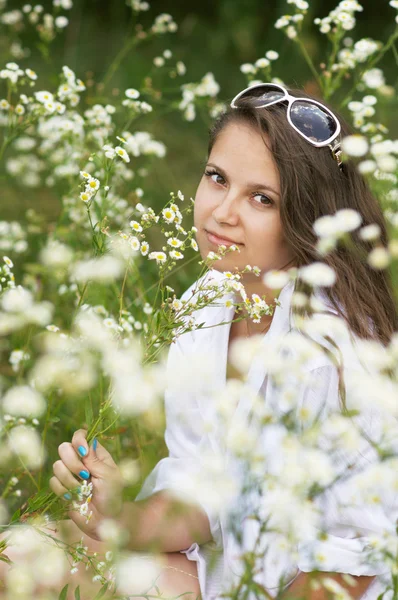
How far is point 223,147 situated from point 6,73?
0.66 meters

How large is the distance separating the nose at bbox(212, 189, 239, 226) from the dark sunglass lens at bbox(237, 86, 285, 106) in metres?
0.22

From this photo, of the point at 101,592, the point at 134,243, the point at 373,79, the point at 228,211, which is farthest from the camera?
the point at 373,79

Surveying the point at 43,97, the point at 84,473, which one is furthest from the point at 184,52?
the point at 84,473

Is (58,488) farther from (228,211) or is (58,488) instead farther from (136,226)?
(228,211)

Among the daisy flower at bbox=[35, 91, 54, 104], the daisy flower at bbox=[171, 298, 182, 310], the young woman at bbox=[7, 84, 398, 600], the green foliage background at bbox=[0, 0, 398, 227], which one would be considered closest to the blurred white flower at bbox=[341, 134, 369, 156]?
the young woman at bbox=[7, 84, 398, 600]

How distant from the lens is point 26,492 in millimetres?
2012

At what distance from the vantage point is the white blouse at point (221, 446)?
4.40ft

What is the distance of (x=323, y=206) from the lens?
1662 mm

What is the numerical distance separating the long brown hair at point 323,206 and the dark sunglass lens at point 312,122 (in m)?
0.02

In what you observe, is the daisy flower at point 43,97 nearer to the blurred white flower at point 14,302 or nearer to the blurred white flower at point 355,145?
the blurred white flower at point 14,302

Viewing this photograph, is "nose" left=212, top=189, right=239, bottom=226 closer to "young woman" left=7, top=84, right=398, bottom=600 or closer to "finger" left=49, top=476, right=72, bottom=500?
"young woman" left=7, top=84, right=398, bottom=600

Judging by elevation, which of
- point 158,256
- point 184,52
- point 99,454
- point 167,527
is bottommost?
point 184,52

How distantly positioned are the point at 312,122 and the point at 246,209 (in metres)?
0.23

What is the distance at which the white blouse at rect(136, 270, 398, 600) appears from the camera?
1340 millimetres
